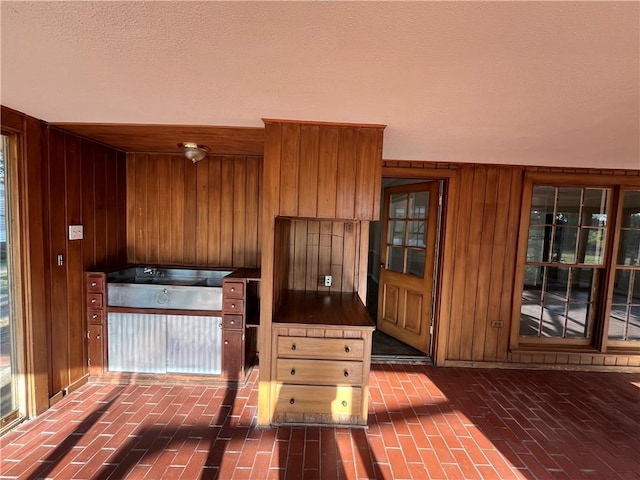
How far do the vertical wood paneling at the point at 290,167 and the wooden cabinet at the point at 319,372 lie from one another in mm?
923

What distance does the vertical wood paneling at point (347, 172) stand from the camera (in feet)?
7.03

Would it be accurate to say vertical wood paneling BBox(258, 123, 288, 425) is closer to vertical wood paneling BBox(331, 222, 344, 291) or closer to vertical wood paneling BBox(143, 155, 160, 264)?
vertical wood paneling BBox(331, 222, 344, 291)

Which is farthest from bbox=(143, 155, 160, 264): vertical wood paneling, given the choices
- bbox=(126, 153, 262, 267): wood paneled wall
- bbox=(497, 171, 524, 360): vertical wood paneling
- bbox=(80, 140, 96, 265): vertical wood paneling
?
bbox=(497, 171, 524, 360): vertical wood paneling

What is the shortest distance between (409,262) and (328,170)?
2.16 m

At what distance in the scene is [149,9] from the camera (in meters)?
1.03

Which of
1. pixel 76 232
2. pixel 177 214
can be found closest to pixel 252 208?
pixel 177 214

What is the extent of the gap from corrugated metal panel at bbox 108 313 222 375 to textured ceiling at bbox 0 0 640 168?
176 centimetres

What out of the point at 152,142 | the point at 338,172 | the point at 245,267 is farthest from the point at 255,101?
the point at 245,267

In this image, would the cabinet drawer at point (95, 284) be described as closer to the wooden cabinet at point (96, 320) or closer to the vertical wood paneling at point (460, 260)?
the wooden cabinet at point (96, 320)

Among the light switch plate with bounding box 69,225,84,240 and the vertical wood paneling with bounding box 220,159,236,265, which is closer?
the light switch plate with bounding box 69,225,84,240

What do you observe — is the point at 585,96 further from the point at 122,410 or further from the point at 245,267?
the point at 122,410

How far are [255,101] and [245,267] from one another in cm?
204

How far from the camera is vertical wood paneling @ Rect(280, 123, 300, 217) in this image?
6.98 feet

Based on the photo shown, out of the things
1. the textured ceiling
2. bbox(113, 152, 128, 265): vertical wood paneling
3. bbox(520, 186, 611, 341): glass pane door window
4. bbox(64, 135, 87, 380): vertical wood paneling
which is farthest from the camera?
bbox(520, 186, 611, 341): glass pane door window
